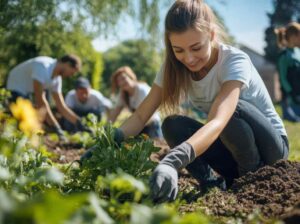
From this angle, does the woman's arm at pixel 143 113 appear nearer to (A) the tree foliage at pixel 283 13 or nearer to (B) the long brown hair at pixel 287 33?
(B) the long brown hair at pixel 287 33

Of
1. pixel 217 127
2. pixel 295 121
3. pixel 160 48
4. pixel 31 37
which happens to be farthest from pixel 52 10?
pixel 295 121

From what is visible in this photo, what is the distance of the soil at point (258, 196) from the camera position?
1.83m

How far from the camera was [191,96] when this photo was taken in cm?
267

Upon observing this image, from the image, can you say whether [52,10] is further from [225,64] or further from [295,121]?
[295,121]

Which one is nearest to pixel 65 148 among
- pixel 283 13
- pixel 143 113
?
pixel 143 113

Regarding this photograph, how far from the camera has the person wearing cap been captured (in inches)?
211

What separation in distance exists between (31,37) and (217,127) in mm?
4908

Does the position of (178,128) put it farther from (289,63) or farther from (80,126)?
(289,63)

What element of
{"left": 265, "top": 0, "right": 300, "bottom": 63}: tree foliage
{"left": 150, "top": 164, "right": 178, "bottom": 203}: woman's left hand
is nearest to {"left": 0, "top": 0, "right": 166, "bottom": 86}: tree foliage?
{"left": 150, "top": 164, "right": 178, "bottom": 203}: woman's left hand

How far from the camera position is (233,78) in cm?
226

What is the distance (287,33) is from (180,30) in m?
4.61

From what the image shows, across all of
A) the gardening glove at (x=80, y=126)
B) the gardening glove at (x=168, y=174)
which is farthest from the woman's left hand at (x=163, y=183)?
the gardening glove at (x=80, y=126)

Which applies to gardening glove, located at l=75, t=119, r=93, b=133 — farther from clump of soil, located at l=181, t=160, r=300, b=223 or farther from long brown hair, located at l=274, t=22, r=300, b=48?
clump of soil, located at l=181, t=160, r=300, b=223

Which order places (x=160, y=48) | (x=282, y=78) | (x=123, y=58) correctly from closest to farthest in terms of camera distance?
(x=282, y=78), (x=160, y=48), (x=123, y=58)
